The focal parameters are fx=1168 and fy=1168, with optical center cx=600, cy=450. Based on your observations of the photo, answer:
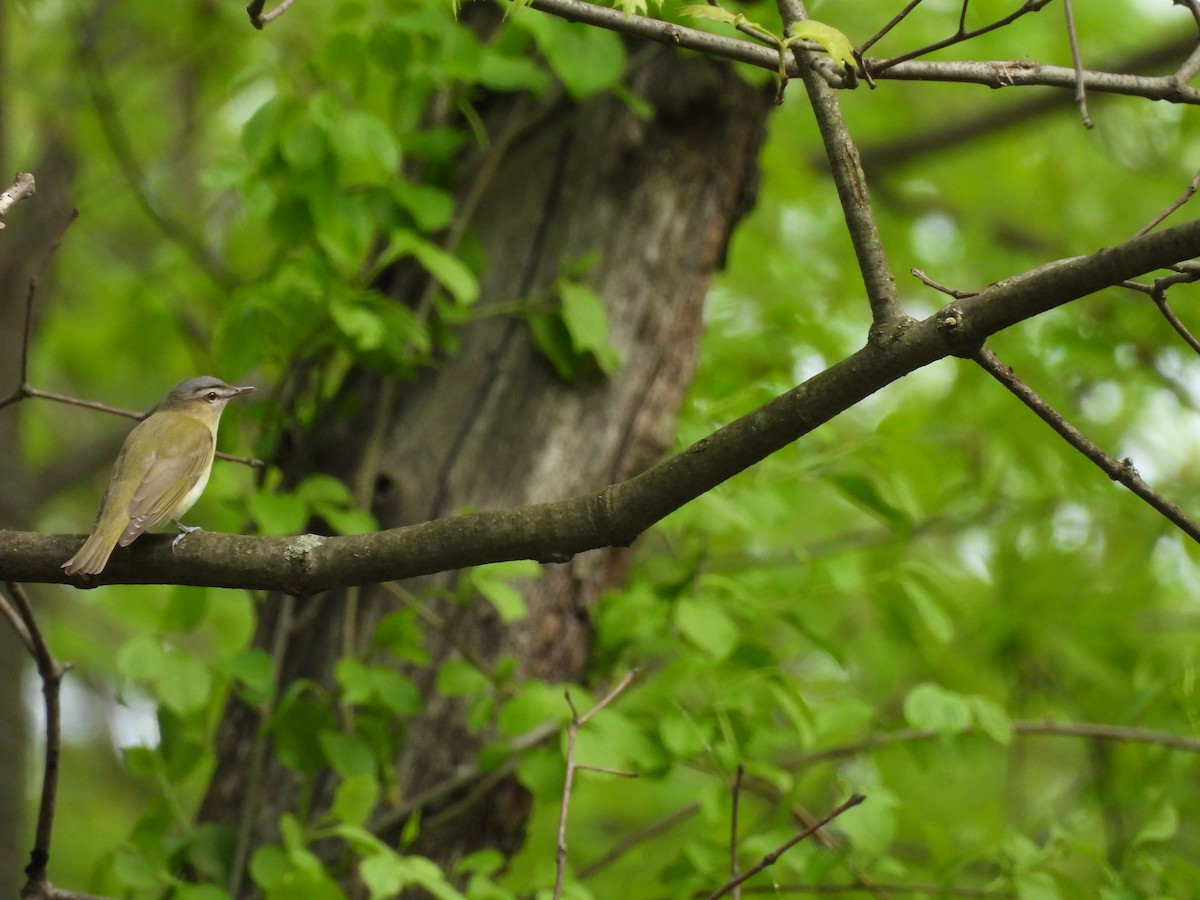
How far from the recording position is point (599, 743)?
293 centimetres

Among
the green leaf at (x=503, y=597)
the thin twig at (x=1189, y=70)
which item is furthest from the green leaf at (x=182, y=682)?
the thin twig at (x=1189, y=70)

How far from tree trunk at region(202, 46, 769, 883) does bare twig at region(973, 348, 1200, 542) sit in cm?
211

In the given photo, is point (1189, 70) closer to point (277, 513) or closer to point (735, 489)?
point (735, 489)

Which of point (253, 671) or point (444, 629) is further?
point (444, 629)

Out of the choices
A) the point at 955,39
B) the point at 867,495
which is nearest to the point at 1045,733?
the point at 867,495

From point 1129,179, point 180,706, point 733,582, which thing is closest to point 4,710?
point 180,706

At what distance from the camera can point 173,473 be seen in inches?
124

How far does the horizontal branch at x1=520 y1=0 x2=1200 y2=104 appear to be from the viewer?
2.16 meters

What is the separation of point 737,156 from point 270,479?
2036 millimetres

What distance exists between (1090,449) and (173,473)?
2.33 meters

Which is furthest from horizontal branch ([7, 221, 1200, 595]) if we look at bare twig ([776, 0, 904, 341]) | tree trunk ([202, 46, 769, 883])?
tree trunk ([202, 46, 769, 883])

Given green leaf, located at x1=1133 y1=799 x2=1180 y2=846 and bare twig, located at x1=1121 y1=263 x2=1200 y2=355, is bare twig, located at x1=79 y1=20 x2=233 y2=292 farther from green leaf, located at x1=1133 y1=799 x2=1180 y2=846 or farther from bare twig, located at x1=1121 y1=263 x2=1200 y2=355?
green leaf, located at x1=1133 y1=799 x2=1180 y2=846

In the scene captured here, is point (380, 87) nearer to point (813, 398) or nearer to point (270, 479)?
point (270, 479)

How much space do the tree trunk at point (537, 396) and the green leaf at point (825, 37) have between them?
74.6 inches
